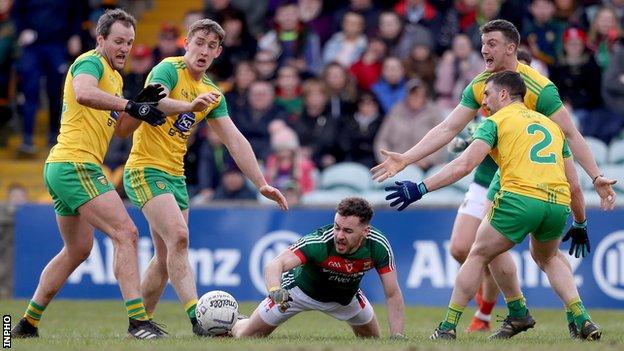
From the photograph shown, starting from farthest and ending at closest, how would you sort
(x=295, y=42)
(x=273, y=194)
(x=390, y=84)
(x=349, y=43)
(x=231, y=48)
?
(x=295, y=42) < (x=231, y=48) < (x=349, y=43) < (x=390, y=84) < (x=273, y=194)

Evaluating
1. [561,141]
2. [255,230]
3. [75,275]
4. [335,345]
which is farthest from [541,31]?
[335,345]

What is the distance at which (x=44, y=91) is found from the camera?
24125 mm

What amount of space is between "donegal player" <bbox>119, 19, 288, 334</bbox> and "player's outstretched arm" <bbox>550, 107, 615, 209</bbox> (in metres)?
2.57

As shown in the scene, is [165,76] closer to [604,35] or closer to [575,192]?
[575,192]

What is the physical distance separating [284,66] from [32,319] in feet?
31.7

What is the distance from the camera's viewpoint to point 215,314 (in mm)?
11812

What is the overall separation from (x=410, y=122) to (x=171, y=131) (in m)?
7.76

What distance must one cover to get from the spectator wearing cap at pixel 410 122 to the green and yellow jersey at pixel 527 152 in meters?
8.03

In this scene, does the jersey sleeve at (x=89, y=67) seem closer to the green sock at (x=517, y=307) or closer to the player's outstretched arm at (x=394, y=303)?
the player's outstretched arm at (x=394, y=303)

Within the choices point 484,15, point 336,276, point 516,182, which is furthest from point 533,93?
point 484,15

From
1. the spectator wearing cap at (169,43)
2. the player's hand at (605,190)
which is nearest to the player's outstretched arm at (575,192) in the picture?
the player's hand at (605,190)

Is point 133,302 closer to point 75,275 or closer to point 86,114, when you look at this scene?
point 86,114

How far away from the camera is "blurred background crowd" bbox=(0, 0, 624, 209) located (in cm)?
1956

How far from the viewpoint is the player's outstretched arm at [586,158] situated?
11.6 m
